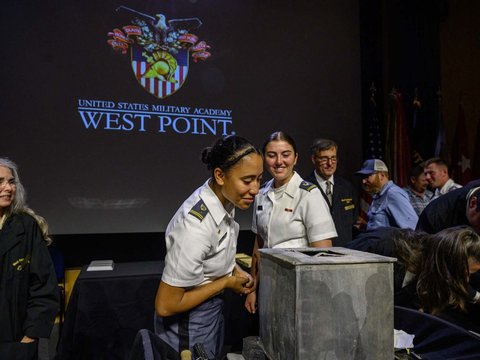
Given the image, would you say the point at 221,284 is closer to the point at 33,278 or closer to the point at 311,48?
the point at 33,278

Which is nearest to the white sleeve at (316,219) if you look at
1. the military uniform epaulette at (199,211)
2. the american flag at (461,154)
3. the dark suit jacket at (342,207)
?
the military uniform epaulette at (199,211)

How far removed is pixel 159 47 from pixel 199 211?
96.7 inches

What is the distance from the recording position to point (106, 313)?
216 cm

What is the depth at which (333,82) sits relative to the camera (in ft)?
12.1

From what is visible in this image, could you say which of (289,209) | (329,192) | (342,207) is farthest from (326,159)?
(289,209)

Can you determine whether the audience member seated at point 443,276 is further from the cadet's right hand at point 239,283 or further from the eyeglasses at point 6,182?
the eyeglasses at point 6,182

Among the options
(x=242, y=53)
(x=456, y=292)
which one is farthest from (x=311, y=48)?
(x=456, y=292)

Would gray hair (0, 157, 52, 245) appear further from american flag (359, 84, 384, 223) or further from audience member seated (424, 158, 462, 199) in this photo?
american flag (359, 84, 384, 223)

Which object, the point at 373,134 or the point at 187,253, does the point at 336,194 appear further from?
the point at 187,253

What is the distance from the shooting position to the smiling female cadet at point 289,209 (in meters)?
1.60

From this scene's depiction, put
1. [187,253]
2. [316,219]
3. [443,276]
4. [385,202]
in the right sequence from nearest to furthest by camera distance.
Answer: [187,253], [443,276], [316,219], [385,202]

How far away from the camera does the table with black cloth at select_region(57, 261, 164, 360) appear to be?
2.10 m

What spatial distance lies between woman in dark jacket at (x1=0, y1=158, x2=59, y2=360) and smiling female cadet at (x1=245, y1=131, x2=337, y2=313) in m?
0.95

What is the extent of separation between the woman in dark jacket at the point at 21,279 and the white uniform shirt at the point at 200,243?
942 mm
